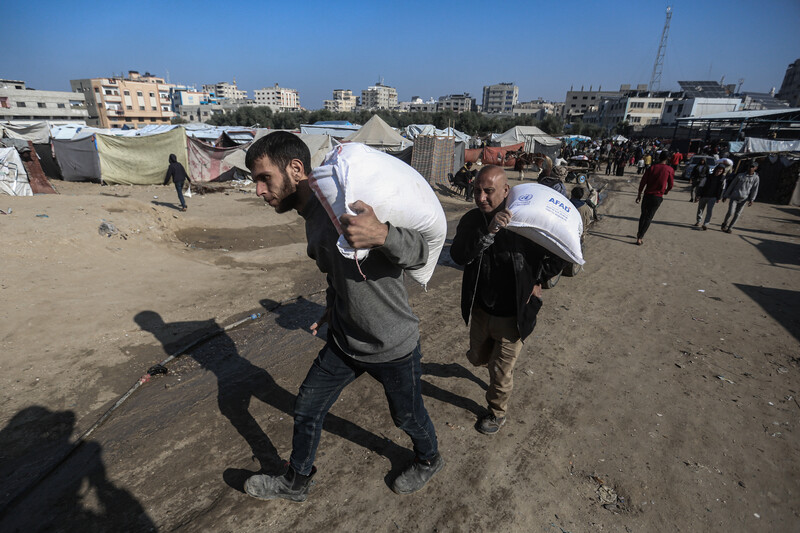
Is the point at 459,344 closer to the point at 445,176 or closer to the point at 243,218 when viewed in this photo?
the point at 243,218

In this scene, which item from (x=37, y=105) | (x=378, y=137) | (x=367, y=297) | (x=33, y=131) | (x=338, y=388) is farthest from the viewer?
(x=37, y=105)

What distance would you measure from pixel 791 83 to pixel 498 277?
14684cm

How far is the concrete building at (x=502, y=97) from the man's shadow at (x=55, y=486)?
172 metres

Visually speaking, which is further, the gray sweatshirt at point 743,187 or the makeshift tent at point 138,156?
the makeshift tent at point 138,156

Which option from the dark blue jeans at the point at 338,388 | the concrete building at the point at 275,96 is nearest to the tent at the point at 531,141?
the dark blue jeans at the point at 338,388

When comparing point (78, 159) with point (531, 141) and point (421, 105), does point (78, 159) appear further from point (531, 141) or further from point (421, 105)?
point (421, 105)

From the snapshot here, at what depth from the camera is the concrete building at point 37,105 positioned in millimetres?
58531

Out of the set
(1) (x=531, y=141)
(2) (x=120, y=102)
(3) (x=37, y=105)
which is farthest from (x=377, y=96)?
(1) (x=531, y=141)

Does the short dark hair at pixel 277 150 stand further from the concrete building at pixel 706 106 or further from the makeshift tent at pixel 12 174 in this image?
the concrete building at pixel 706 106

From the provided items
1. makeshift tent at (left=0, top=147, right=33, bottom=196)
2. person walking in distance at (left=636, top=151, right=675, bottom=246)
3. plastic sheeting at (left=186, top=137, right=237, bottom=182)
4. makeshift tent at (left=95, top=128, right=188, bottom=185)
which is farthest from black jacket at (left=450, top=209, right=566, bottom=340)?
plastic sheeting at (left=186, top=137, right=237, bottom=182)

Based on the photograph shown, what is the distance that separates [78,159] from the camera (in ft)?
50.1

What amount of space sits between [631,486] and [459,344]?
200 cm

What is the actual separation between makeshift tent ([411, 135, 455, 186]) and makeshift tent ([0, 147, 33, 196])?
1305 centimetres

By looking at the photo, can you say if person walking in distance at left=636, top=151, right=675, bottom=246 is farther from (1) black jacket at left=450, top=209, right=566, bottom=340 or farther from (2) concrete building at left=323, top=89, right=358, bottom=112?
(2) concrete building at left=323, top=89, right=358, bottom=112
